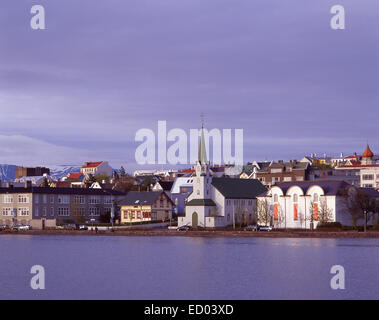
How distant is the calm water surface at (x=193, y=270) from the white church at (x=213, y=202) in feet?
106

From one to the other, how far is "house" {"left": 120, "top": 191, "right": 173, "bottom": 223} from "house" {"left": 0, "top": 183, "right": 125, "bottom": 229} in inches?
328

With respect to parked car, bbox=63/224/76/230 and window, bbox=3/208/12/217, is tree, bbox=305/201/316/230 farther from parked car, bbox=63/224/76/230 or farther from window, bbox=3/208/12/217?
window, bbox=3/208/12/217

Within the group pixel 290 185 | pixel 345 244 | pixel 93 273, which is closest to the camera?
pixel 93 273

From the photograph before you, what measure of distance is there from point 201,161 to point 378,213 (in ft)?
110

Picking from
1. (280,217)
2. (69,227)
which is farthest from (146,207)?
(280,217)

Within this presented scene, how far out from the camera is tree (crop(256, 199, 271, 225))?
12949cm

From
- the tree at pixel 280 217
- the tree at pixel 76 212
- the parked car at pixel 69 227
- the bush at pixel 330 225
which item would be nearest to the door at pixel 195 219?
the tree at pixel 280 217

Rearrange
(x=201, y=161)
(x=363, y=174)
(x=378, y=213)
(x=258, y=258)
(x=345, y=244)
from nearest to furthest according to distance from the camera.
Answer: (x=258, y=258) < (x=345, y=244) < (x=378, y=213) < (x=201, y=161) < (x=363, y=174)

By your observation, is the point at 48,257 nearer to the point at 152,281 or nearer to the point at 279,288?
the point at 152,281

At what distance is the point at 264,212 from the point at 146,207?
28.9 metres

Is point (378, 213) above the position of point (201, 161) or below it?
below

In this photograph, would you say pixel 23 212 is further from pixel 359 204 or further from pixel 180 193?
pixel 359 204

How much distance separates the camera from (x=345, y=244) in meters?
98.1

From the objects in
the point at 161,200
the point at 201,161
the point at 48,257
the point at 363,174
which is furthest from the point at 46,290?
the point at 363,174
